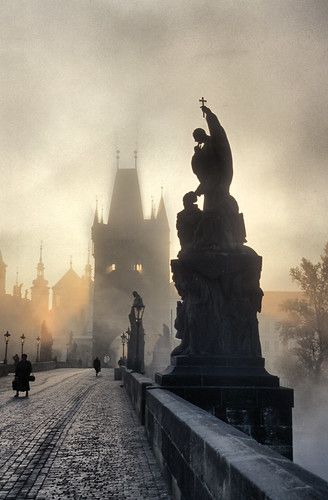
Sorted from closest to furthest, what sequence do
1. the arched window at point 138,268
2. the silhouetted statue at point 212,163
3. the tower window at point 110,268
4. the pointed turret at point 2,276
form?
the silhouetted statue at point 212,163 → the tower window at point 110,268 → the arched window at point 138,268 → the pointed turret at point 2,276

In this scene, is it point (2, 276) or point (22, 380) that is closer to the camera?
point (22, 380)

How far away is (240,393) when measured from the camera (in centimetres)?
717

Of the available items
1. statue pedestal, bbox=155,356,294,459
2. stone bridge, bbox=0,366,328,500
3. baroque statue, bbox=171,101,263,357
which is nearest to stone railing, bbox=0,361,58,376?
stone bridge, bbox=0,366,328,500

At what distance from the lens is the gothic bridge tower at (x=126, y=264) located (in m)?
76.2

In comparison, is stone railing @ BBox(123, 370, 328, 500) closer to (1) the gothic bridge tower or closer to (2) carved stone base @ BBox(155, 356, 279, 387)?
(2) carved stone base @ BBox(155, 356, 279, 387)

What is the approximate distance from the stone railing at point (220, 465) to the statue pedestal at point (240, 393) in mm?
1684

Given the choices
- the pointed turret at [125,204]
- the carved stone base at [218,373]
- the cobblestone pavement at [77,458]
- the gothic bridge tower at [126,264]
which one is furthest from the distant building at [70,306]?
the carved stone base at [218,373]

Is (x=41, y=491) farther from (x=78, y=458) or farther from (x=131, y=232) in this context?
(x=131, y=232)

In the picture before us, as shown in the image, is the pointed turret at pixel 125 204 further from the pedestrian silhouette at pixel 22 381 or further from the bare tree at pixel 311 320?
the pedestrian silhouette at pixel 22 381

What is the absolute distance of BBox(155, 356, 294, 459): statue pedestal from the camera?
6.95 metres

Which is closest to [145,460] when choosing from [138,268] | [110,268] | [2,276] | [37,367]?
[37,367]

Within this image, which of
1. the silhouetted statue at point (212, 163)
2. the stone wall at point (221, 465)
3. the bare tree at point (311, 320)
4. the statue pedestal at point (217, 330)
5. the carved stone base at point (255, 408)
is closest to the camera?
the stone wall at point (221, 465)

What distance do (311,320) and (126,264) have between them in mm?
47005

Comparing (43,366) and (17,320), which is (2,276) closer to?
(17,320)
